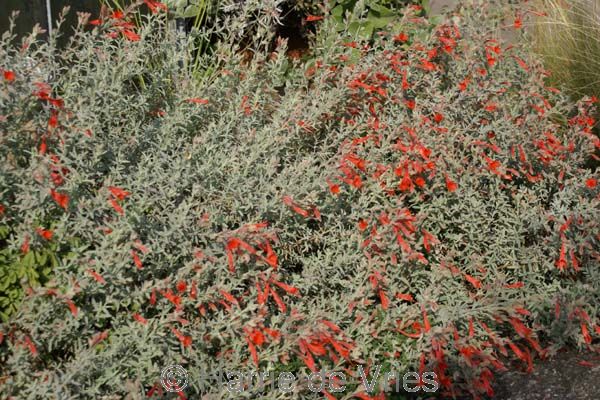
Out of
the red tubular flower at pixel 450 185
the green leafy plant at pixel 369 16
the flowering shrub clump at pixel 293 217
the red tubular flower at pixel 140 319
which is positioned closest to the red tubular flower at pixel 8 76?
the flowering shrub clump at pixel 293 217

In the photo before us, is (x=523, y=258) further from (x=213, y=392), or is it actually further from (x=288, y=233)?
(x=213, y=392)

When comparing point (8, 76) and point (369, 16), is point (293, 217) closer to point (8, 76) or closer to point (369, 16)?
point (8, 76)

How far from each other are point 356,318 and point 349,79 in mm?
1227

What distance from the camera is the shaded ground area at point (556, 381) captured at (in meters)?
3.52

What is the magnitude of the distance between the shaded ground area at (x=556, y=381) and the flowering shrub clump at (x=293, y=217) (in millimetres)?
88

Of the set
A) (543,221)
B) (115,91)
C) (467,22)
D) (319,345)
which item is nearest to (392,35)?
(467,22)

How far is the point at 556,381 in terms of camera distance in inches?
143

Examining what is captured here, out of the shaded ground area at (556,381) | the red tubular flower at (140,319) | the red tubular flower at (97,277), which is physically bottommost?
the shaded ground area at (556,381)

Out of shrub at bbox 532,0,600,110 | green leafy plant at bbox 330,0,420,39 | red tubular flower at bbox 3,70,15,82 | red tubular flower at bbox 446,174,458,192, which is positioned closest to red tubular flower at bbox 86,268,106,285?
red tubular flower at bbox 3,70,15,82

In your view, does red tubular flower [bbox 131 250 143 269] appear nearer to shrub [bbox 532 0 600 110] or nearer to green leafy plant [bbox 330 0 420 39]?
shrub [bbox 532 0 600 110]

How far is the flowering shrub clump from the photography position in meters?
3.10

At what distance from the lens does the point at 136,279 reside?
329 centimetres

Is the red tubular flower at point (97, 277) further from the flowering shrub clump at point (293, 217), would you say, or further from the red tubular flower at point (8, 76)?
the red tubular flower at point (8, 76)

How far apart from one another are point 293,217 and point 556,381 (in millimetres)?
1208
